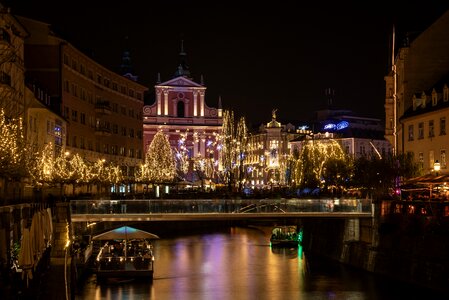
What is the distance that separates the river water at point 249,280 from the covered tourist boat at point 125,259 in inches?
42.7

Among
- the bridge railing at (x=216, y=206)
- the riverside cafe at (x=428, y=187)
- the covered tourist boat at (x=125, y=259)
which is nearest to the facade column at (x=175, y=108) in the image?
the riverside cafe at (x=428, y=187)

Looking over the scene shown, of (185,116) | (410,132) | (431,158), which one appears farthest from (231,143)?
(431,158)

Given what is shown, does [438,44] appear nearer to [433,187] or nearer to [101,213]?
[433,187]

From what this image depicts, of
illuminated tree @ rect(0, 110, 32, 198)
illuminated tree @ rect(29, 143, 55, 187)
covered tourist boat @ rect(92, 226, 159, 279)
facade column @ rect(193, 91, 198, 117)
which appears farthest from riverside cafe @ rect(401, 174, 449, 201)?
facade column @ rect(193, 91, 198, 117)

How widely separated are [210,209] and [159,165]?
66.7m

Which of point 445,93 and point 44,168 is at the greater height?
point 445,93

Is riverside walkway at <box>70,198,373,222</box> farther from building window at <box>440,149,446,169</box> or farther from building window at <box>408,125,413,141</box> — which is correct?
building window at <box>408,125,413,141</box>

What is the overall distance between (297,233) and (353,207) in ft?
92.1

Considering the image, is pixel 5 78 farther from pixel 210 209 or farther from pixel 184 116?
pixel 184 116

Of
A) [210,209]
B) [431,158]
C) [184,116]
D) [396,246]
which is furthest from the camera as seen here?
[184,116]

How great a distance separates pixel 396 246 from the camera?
6041 cm

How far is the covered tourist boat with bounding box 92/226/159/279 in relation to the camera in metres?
62.2

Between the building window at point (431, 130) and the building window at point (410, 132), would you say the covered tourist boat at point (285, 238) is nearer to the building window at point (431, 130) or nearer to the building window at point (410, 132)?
the building window at point (410, 132)

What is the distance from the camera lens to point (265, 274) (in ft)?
219
